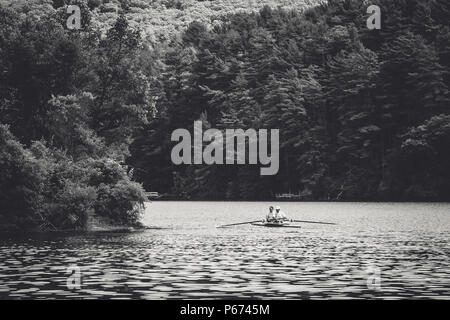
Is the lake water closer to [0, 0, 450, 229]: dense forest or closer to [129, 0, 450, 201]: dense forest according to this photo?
[0, 0, 450, 229]: dense forest

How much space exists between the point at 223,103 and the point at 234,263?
344 ft

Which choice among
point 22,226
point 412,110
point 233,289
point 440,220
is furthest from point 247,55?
point 233,289

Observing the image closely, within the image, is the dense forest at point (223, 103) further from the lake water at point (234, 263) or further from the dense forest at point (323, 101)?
the lake water at point (234, 263)

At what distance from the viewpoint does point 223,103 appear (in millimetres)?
144125

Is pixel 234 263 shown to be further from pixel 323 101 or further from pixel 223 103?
pixel 223 103

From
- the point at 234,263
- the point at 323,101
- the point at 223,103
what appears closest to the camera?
the point at 234,263

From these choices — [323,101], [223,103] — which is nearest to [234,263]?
[323,101]

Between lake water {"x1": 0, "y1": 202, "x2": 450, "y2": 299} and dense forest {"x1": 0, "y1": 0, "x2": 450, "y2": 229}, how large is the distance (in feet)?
19.4

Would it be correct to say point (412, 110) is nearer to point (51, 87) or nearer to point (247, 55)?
point (247, 55)

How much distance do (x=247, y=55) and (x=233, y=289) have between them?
11893 centimetres

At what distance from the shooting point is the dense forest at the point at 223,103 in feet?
214

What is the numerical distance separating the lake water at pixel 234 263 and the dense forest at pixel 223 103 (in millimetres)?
5928

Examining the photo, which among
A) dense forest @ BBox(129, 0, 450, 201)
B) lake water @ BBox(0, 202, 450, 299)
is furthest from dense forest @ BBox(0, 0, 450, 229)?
lake water @ BBox(0, 202, 450, 299)

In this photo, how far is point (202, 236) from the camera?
57.7m
